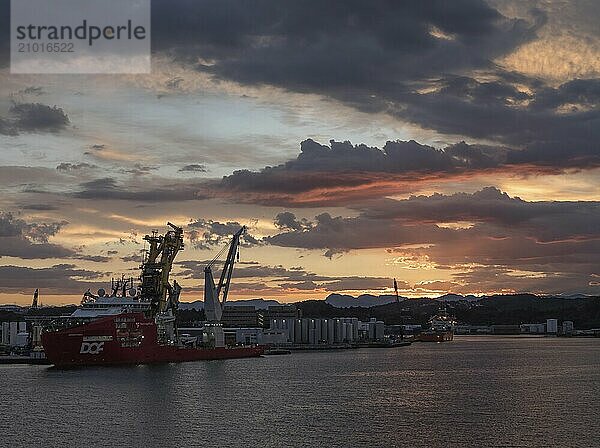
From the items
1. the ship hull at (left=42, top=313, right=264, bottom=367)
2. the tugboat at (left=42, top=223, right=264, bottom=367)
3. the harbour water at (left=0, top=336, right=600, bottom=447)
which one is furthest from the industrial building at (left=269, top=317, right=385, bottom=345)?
the harbour water at (left=0, top=336, right=600, bottom=447)

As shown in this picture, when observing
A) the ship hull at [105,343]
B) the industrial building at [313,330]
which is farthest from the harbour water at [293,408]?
the industrial building at [313,330]

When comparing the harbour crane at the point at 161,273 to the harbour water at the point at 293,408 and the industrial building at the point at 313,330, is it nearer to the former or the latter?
the harbour water at the point at 293,408

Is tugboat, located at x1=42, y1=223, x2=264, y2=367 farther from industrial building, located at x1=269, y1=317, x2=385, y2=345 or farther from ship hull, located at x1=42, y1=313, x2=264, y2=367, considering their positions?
industrial building, located at x1=269, y1=317, x2=385, y2=345

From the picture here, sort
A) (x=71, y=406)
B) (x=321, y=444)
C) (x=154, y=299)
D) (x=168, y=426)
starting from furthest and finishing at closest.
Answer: (x=154, y=299)
(x=71, y=406)
(x=168, y=426)
(x=321, y=444)

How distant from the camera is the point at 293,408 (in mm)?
60344

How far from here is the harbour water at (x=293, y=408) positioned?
155 feet

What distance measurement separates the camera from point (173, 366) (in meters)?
99.1

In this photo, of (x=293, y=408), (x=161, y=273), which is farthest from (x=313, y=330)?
(x=293, y=408)

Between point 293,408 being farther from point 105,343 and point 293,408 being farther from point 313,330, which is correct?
point 313,330

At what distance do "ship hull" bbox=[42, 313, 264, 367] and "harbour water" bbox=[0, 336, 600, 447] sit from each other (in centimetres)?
271

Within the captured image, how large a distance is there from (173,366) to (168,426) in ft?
161

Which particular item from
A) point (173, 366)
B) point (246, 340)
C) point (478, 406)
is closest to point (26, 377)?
point (173, 366)

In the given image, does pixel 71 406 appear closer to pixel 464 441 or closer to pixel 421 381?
pixel 464 441

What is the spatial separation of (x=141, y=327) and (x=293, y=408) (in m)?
41.7
